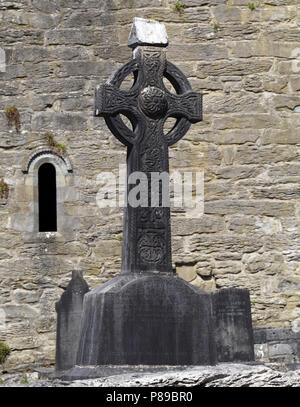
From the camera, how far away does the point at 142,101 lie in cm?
836

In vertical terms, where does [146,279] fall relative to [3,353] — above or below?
above

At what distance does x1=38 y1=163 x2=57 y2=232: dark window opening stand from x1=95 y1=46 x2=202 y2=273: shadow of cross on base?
395cm

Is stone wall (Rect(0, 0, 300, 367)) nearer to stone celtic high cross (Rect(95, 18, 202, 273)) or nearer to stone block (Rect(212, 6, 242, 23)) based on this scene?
stone block (Rect(212, 6, 242, 23))

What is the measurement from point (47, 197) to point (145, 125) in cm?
435

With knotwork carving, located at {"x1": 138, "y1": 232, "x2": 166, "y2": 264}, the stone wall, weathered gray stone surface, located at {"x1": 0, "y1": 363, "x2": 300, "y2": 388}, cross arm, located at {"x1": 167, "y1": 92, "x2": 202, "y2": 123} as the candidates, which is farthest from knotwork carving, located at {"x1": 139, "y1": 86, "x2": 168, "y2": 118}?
the stone wall

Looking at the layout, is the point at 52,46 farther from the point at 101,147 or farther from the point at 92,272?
the point at 92,272

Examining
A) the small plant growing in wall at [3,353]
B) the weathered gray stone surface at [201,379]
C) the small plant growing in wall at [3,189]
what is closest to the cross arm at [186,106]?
the weathered gray stone surface at [201,379]

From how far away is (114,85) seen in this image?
8.34m

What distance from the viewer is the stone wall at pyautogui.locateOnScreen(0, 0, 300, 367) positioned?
11.9m

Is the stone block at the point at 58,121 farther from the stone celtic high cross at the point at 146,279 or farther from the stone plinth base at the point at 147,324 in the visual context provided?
the stone plinth base at the point at 147,324

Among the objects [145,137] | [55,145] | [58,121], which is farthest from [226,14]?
[145,137]

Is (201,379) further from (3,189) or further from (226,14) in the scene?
(226,14)
